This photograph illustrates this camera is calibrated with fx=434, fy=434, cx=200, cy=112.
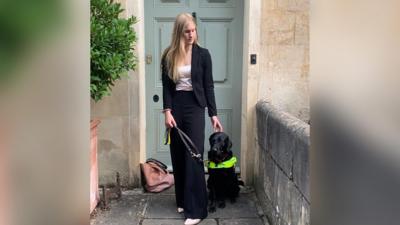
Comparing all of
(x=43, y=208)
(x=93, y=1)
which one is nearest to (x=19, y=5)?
(x=43, y=208)

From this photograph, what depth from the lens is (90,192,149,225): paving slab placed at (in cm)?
381

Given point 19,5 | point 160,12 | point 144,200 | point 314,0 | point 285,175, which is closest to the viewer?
point 19,5

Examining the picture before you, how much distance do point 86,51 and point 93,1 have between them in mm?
3025

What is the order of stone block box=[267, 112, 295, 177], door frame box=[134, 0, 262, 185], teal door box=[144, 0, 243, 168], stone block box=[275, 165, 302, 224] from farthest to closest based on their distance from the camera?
1. teal door box=[144, 0, 243, 168]
2. door frame box=[134, 0, 262, 185]
3. stone block box=[267, 112, 295, 177]
4. stone block box=[275, 165, 302, 224]

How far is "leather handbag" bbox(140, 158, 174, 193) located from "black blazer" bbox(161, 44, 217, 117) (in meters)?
1.05

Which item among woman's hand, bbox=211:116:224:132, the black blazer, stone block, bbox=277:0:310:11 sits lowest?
woman's hand, bbox=211:116:224:132

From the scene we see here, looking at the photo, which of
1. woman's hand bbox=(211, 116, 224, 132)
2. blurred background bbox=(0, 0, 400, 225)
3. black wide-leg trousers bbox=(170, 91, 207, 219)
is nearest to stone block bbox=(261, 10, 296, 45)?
woman's hand bbox=(211, 116, 224, 132)

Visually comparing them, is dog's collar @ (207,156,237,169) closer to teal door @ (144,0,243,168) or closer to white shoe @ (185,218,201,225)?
white shoe @ (185,218,201,225)

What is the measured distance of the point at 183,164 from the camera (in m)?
3.80

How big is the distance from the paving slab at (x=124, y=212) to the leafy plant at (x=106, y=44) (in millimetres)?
1082

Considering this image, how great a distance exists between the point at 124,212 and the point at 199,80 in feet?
4.68

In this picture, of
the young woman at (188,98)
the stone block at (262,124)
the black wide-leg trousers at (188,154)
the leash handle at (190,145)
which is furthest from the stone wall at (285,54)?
the leash handle at (190,145)

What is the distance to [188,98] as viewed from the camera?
12.1 feet

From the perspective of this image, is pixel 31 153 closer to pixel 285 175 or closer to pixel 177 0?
pixel 285 175
